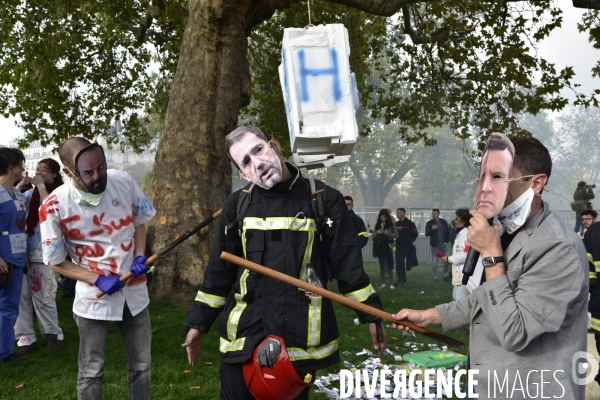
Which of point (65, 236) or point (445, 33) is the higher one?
point (445, 33)

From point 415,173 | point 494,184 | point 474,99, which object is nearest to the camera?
point 494,184

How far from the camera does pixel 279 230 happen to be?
3.30m

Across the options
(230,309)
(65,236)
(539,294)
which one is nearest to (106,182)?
(65,236)

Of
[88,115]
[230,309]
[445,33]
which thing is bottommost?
[230,309]

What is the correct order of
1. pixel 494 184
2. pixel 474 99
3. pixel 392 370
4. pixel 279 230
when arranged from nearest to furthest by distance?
pixel 494 184 < pixel 279 230 < pixel 392 370 < pixel 474 99

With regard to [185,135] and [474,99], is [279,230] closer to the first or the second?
[185,135]

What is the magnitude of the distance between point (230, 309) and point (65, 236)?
4.73ft

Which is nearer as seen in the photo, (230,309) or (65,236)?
(230,309)

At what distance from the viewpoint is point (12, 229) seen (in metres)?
6.27

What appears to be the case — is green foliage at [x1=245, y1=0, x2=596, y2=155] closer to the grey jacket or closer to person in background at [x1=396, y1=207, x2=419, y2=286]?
person in background at [x1=396, y1=207, x2=419, y2=286]

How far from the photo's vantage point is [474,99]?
15.8 meters

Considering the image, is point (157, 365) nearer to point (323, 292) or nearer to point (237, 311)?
point (237, 311)

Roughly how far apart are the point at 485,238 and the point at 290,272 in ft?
3.63

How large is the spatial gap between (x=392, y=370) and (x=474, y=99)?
10.7m
